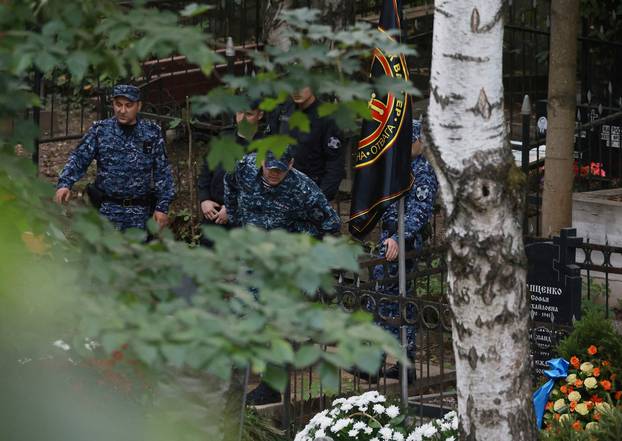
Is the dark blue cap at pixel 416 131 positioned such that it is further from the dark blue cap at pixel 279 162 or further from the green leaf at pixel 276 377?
the green leaf at pixel 276 377

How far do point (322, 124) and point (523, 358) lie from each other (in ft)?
11.3

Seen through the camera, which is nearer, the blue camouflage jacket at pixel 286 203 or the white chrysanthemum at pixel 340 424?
the white chrysanthemum at pixel 340 424

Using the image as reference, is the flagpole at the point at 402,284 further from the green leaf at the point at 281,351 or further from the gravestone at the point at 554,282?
the green leaf at the point at 281,351

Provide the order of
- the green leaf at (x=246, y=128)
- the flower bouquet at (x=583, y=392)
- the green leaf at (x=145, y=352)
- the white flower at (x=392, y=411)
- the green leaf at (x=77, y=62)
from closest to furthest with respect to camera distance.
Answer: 1. the green leaf at (x=145, y=352)
2. the green leaf at (x=77, y=62)
3. the green leaf at (x=246, y=128)
4. the flower bouquet at (x=583, y=392)
5. the white flower at (x=392, y=411)

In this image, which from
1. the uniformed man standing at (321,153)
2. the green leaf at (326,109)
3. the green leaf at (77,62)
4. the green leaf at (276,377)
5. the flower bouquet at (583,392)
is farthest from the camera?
the uniformed man standing at (321,153)

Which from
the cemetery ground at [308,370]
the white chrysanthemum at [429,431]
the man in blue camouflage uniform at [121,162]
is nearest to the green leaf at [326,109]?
the cemetery ground at [308,370]

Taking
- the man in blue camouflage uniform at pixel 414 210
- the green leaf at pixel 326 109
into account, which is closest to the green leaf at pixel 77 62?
the green leaf at pixel 326 109

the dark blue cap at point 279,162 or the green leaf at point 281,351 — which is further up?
the dark blue cap at point 279,162

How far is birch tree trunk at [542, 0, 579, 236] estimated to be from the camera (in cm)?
959

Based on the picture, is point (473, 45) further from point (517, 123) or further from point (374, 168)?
point (517, 123)

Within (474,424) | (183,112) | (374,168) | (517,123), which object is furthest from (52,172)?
(474,424)

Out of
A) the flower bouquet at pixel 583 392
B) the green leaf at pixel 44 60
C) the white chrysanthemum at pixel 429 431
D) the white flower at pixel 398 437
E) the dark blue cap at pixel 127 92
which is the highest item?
the green leaf at pixel 44 60

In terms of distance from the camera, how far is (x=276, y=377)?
295 cm

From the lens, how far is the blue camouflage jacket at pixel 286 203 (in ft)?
24.3
